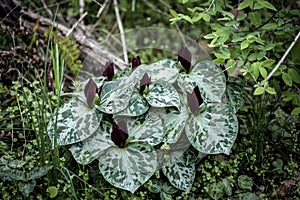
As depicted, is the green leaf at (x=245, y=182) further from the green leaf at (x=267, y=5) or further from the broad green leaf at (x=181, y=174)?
the green leaf at (x=267, y=5)

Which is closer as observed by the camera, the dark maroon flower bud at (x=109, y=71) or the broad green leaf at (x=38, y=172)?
the broad green leaf at (x=38, y=172)

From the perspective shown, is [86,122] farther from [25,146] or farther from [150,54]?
[150,54]

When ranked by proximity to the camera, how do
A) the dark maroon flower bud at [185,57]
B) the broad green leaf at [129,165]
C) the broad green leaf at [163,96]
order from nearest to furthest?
the broad green leaf at [129,165] → the broad green leaf at [163,96] → the dark maroon flower bud at [185,57]

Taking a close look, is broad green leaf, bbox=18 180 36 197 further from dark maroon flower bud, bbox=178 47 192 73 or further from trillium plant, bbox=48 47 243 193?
dark maroon flower bud, bbox=178 47 192 73

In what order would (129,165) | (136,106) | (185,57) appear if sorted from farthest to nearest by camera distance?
(185,57) < (136,106) < (129,165)

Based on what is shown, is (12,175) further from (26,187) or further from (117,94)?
(117,94)

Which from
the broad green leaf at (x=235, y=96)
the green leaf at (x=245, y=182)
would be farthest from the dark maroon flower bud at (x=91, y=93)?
the green leaf at (x=245, y=182)

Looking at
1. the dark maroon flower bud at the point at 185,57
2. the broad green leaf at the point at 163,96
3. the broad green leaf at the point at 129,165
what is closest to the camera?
the broad green leaf at the point at 129,165

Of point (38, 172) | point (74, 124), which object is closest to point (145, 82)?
point (74, 124)
